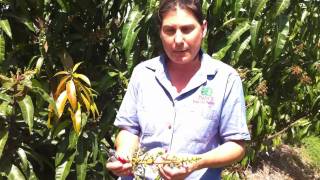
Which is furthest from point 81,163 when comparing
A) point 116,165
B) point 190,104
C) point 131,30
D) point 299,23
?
point 299,23

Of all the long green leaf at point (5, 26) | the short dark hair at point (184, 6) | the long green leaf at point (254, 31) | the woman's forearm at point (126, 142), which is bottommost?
the woman's forearm at point (126, 142)

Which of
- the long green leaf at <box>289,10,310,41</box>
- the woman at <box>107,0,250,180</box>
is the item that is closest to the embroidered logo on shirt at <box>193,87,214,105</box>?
the woman at <box>107,0,250,180</box>

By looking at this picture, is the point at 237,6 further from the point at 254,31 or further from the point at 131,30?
the point at 131,30

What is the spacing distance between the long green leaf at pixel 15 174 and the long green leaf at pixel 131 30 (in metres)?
0.78

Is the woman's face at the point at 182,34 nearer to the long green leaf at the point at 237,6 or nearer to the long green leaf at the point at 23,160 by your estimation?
the long green leaf at the point at 237,6

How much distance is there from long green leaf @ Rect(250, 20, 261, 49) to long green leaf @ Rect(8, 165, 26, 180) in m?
1.30

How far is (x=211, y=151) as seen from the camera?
5.98 feet

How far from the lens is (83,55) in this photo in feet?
9.63

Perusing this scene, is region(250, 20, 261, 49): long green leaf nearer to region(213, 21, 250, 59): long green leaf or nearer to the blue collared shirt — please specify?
region(213, 21, 250, 59): long green leaf

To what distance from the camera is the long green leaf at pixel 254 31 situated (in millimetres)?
2553

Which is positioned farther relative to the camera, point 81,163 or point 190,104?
point 81,163

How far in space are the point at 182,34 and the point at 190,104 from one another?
0.25 metres

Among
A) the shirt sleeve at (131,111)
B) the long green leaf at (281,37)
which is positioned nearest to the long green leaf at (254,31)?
the long green leaf at (281,37)

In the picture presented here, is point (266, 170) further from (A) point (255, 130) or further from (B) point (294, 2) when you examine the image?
(B) point (294, 2)
